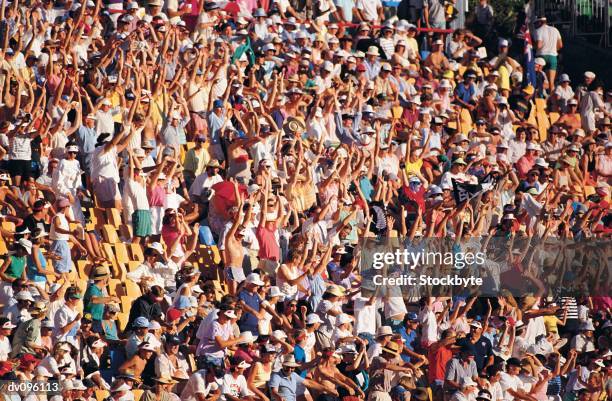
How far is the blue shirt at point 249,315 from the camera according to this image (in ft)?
67.3

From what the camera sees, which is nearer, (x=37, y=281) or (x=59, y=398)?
(x=59, y=398)

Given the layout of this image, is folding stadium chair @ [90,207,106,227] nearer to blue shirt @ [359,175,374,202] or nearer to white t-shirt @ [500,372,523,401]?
blue shirt @ [359,175,374,202]

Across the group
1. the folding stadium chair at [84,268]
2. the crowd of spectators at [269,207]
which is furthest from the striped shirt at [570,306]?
the folding stadium chair at [84,268]

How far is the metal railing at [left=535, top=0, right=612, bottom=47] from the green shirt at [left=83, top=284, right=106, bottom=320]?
14.3 m

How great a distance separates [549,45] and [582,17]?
7.78 ft

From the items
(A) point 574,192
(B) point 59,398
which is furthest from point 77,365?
(A) point 574,192

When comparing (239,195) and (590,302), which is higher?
(239,195)

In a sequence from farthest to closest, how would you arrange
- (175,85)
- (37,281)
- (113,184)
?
(175,85) → (113,184) → (37,281)

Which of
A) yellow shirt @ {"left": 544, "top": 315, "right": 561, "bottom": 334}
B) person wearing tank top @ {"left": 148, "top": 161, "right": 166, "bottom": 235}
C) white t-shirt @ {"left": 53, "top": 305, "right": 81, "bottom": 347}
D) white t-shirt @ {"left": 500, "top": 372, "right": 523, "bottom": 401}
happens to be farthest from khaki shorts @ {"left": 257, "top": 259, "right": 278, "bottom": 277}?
yellow shirt @ {"left": 544, "top": 315, "right": 561, "bottom": 334}

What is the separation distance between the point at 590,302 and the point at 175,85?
18.7 ft

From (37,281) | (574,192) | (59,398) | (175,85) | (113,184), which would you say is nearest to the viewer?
(59,398)

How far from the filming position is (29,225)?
66.6ft

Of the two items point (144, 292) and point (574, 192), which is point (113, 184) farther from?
point (574, 192)

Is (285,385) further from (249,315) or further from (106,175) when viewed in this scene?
(106,175)
